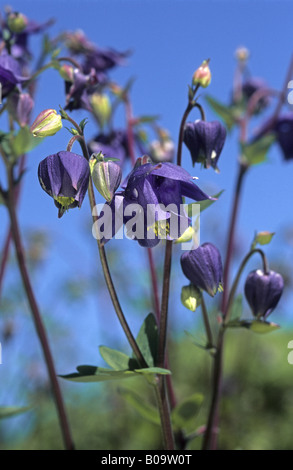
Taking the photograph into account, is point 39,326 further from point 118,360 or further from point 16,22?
point 16,22

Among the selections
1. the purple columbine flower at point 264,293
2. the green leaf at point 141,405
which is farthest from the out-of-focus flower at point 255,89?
the green leaf at point 141,405

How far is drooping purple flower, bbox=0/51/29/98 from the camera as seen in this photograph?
1.33 metres

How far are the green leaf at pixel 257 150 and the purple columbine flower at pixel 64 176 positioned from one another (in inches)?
42.1

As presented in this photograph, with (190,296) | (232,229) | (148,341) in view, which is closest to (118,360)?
(148,341)

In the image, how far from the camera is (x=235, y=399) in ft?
9.80

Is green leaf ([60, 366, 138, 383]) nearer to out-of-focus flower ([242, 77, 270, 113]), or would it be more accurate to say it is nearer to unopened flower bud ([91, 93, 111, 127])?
unopened flower bud ([91, 93, 111, 127])

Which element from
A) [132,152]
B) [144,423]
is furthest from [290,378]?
[132,152]

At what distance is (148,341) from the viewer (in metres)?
1.09

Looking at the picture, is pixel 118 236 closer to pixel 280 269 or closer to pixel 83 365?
pixel 83 365

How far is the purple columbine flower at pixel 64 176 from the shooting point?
89 centimetres

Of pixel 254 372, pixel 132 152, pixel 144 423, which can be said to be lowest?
pixel 144 423

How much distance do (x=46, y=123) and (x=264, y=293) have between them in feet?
1.88

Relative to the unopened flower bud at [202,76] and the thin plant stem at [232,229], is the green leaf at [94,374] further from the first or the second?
the thin plant stem at [232,229]
